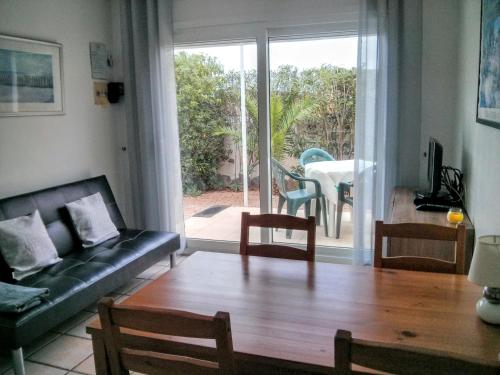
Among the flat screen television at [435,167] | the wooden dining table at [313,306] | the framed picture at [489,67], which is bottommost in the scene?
the wooden dining table at [313,306]

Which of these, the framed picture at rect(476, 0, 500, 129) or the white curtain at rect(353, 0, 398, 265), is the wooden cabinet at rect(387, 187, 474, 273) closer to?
the framed picture at rect(476, 0, 500, 129)

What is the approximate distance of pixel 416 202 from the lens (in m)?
2.94

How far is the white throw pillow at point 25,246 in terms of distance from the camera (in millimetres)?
2756

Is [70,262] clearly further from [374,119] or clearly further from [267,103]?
[374,119]

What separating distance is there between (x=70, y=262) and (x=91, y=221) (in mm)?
466

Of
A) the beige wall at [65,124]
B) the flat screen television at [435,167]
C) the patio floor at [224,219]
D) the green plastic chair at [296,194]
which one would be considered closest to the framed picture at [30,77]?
the beige wall at [65,124]

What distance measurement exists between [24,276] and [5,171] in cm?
89

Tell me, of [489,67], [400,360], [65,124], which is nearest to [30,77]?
[65,124]

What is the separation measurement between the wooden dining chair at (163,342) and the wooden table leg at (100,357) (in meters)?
0.08

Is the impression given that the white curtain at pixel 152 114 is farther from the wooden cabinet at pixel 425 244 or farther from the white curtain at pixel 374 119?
the wooden cabinet at pixel 425 244

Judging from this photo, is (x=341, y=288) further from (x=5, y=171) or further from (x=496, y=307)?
(x=5, y=171)

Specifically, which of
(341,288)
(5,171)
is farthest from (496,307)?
(5,171)

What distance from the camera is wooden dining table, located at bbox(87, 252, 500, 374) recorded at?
1.28m

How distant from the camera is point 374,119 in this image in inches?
138
